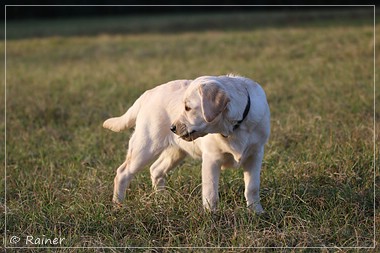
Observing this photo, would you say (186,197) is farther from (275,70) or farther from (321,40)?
(321,40)

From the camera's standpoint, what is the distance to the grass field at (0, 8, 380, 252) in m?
4.49

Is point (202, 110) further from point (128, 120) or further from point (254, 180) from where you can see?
point (128, 120)

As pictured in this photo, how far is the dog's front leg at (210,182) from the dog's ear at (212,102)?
1.66 feet

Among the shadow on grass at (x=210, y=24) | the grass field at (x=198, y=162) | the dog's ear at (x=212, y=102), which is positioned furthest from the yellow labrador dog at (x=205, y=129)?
the shadow on grass at (x=210, y=24)

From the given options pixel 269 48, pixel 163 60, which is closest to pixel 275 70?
pixel 269 48

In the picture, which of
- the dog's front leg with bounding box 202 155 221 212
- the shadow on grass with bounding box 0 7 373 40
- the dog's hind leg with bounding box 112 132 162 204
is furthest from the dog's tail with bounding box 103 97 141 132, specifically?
the shadow on grass with bounding box 0 7 373 40

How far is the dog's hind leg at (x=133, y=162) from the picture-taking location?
199 inches

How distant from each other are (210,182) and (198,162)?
1581mm

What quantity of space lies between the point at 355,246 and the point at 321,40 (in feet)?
35.0

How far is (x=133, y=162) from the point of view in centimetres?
512

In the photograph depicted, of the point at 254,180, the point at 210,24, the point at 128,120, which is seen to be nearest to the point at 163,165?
the point at 128,120

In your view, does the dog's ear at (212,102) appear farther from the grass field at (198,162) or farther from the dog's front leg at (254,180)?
the grass field at (198,162)

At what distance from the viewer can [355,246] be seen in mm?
4156

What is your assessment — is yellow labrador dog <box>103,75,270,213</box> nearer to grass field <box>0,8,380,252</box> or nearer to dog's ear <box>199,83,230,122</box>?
dog's ear <box>199,83,230,122</box>
